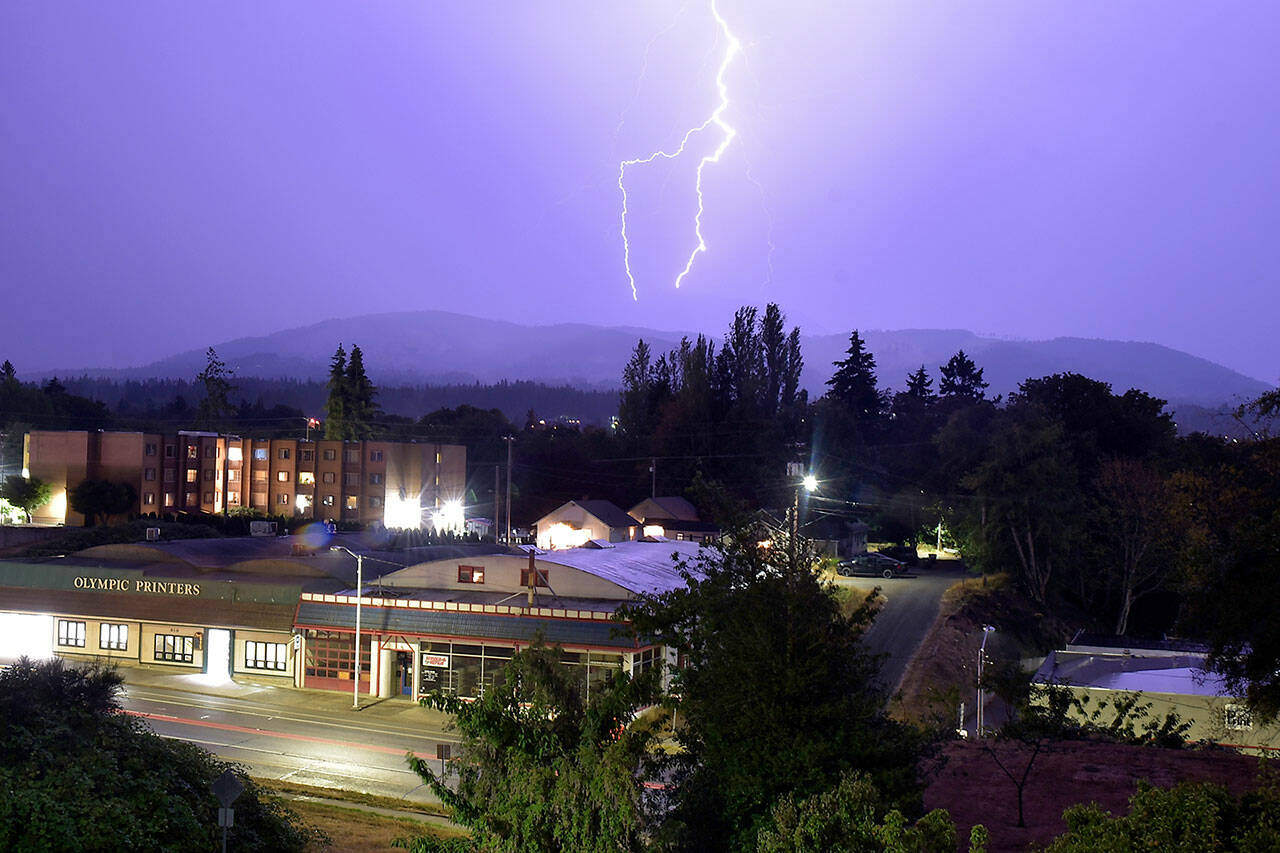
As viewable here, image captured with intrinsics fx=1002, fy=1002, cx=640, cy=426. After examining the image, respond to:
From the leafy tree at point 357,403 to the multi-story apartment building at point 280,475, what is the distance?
855 cm

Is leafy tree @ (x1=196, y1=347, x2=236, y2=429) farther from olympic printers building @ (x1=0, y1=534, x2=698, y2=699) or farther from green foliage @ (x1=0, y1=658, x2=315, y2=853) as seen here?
green foliage @ (x1=0, y1=658, x2=315, y2=853)

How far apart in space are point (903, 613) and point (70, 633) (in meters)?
33.7

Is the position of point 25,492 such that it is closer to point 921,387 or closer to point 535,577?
point 535,577

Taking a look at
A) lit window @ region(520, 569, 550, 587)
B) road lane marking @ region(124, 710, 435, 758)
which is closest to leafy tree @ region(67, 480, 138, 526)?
road lane marking @ region(124, 710, 435, 758)

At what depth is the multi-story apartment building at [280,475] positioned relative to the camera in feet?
237

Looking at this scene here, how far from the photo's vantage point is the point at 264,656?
34.3m

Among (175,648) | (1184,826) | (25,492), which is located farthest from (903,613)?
(25,492)

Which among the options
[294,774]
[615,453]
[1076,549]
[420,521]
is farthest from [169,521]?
[1076,549]

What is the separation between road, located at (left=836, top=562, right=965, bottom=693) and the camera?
37625 mm

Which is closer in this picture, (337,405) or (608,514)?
(608,514)

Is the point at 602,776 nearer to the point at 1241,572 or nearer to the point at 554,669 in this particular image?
the point at 554,669

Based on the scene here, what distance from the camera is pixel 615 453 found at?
8469 cm

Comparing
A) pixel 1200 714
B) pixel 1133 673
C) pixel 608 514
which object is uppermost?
pixel 608 514

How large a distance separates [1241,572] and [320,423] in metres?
95.6
